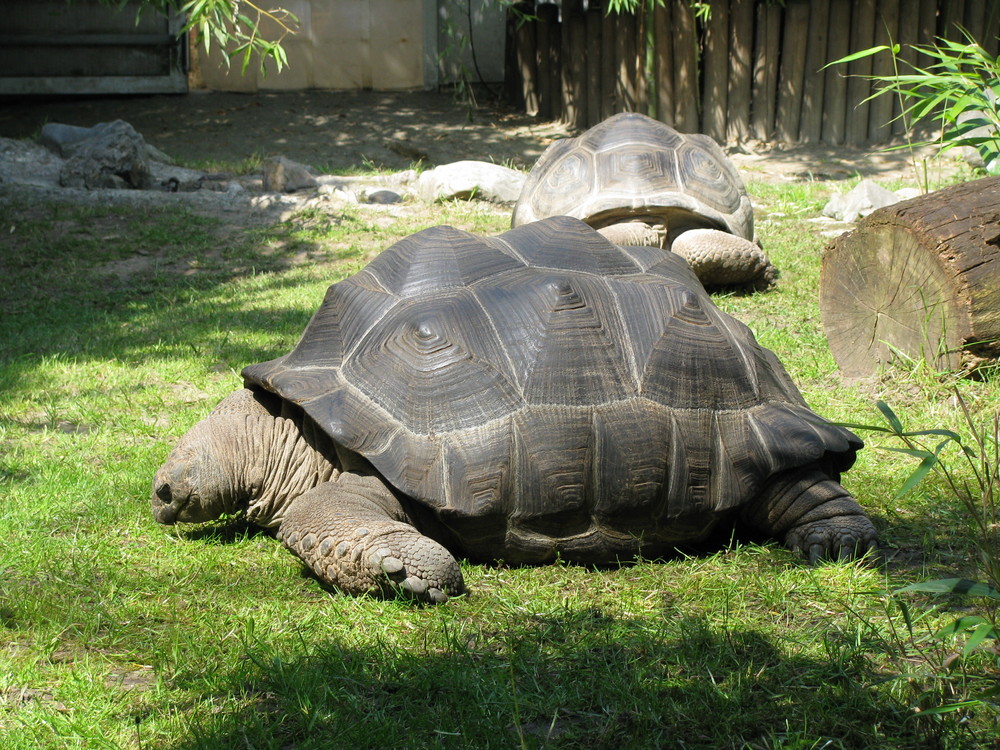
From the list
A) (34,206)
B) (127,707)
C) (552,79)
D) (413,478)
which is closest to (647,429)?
(413,478)

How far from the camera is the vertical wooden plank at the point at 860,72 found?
908 cm

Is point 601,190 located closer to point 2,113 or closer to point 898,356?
point 898,356

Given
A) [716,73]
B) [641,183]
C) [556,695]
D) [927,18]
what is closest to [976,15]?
[927,18]

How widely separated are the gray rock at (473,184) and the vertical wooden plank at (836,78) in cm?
365

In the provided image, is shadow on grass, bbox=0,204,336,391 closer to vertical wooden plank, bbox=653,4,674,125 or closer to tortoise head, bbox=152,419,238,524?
tortoise head, bbox=152,419,238,524

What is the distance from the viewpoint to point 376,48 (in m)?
13.2

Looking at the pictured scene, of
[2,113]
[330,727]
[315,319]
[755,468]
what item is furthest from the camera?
[2,113]

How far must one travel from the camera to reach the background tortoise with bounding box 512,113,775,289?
5543mm

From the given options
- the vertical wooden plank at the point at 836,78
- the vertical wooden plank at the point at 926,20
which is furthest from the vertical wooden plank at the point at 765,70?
the vertical wooden plank at the point at 926,20

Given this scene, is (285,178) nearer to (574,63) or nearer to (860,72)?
(574,63)

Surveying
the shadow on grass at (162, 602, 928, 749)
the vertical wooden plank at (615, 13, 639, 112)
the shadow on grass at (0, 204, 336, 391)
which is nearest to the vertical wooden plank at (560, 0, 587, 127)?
the vertical wooden plank at (615, 13, 639, 112)

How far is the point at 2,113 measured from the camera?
11617 mm

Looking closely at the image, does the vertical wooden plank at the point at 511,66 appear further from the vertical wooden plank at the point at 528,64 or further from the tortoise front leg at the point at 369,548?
the tortoise front leg at the point at 369,548

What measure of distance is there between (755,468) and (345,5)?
11.8 meters
